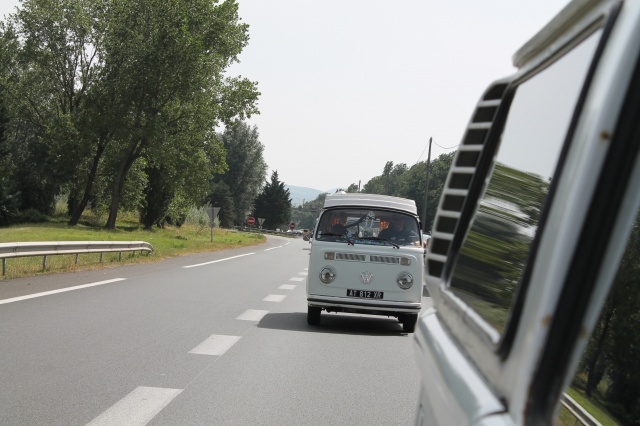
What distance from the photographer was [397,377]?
815 cm

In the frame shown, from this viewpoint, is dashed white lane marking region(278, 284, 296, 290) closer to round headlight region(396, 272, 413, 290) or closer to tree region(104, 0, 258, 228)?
round headlight region(396, 272, 413, 290)

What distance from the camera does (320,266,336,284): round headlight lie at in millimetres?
12070

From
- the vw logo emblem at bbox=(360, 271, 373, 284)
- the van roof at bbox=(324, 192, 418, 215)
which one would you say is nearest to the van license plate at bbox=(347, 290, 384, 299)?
the vw logo emblem at bbox=(360, 271, 373, 284)

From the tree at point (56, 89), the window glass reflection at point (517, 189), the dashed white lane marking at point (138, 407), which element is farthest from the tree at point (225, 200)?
the window glass reflection at point (517, 189)

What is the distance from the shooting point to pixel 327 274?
39.7 ft

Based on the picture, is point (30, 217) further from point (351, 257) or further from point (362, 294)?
point (362, 294)

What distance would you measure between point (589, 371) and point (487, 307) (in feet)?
1.43

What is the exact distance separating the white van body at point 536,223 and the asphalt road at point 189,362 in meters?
3.52

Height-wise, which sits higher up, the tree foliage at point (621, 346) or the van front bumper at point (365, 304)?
the tree foliage at point (621, 346)

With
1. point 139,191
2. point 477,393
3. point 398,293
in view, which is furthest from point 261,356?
point 139,191

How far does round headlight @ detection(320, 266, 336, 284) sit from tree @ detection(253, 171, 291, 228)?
466 ft

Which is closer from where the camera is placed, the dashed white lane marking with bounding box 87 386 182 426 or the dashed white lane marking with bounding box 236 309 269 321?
the dashed white lane marking with bounding box 87 386 182 426

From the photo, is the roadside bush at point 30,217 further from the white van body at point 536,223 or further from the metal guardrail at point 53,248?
the white van body at point 536,223

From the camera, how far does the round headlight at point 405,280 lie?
12.0 meters
